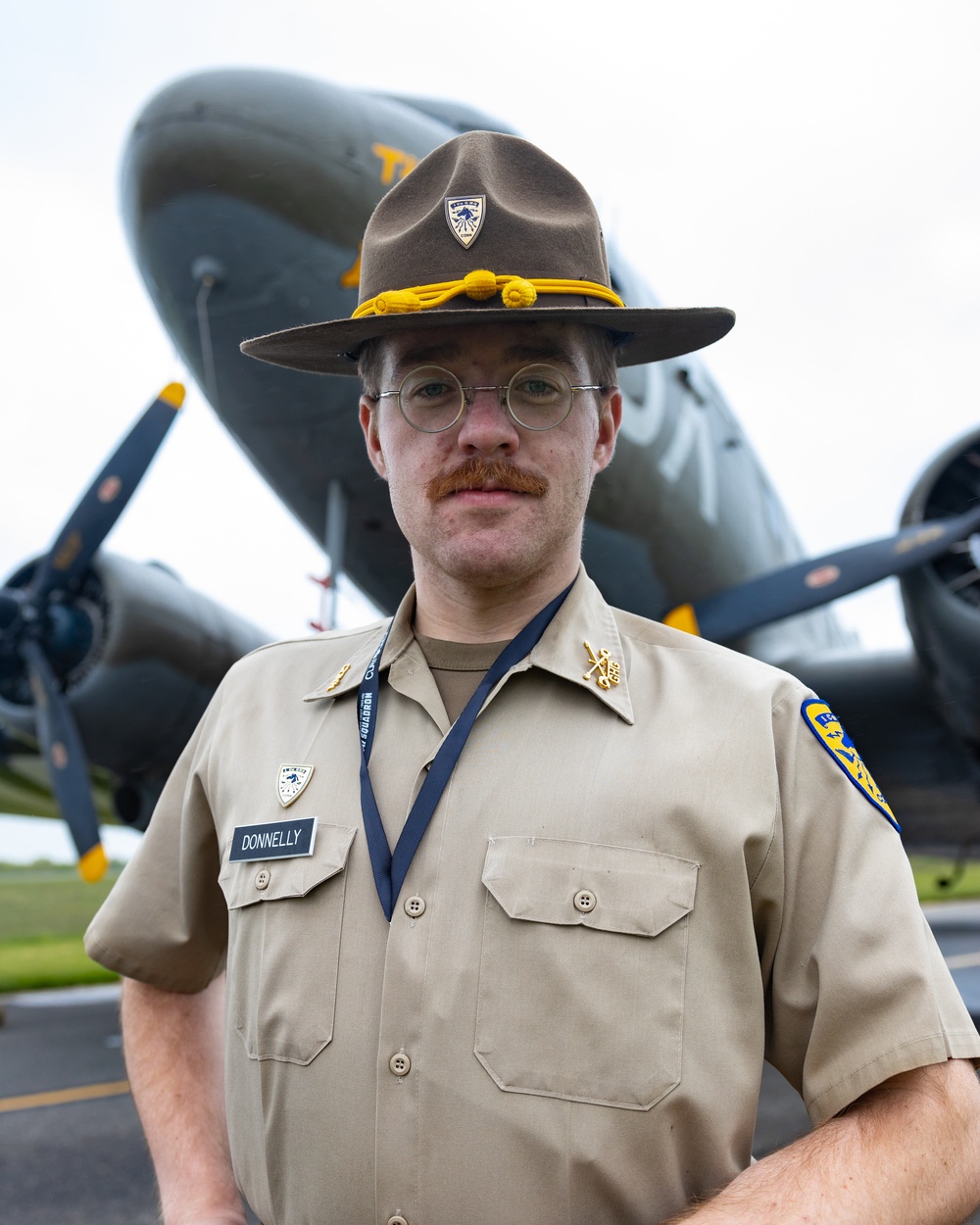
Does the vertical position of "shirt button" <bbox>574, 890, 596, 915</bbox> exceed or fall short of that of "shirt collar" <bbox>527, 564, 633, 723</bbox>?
it falls short

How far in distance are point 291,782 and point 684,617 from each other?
6.51 metres

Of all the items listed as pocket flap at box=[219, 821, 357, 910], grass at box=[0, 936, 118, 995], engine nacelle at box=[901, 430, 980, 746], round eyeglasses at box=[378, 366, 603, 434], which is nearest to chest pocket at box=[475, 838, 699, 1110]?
pocket flap at box=[219, 821, 357, 910]

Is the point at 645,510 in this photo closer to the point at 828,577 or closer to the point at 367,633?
the point at 828,577

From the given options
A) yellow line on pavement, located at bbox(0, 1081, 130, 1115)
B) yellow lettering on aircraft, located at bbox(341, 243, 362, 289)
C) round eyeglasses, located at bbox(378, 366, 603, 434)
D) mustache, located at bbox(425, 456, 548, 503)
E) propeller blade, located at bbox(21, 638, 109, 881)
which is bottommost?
yellow line on pavement, located at bbox(0, 1081, 130, 1115)

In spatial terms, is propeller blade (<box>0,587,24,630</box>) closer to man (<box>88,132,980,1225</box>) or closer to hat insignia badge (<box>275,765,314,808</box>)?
man (<box>88,132,980,1225</box>)

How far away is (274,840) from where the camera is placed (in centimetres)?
144

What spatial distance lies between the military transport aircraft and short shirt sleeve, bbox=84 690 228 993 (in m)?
4.73

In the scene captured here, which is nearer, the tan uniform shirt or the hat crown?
the tan uniform shirt

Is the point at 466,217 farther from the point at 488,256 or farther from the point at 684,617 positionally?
the point at 684,617

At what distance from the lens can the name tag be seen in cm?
141

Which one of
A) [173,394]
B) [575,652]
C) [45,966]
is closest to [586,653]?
[575,652]

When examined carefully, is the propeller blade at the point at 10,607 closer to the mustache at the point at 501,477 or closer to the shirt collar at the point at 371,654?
the shirt collar at the point at 371,654

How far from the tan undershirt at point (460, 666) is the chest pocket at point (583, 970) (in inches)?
11.0

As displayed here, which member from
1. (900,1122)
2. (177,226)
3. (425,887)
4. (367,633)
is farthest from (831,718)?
(177,226)
